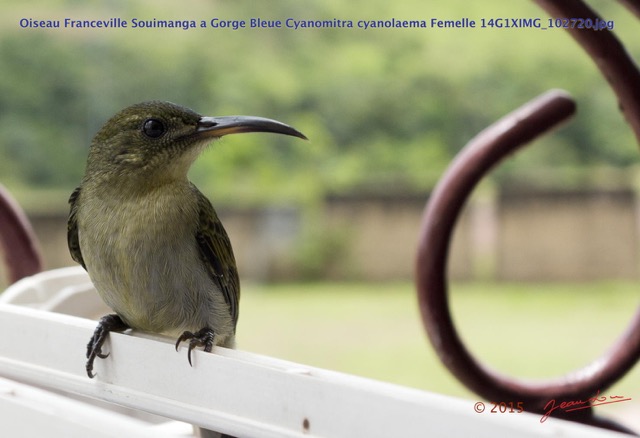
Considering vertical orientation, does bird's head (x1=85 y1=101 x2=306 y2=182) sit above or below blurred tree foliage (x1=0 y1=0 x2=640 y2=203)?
below

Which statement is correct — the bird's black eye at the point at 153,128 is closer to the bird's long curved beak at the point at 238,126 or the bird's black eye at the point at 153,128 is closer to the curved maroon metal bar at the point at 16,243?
the bird's long curved beak at the point at 238,126

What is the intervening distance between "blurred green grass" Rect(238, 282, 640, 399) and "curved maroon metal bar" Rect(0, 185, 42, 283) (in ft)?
20.5

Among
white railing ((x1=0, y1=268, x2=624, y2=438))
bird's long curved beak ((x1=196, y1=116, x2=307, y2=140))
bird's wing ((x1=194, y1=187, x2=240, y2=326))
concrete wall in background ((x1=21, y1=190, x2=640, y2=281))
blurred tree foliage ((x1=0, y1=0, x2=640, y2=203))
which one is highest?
blurred tree foliage ((x1=0, y1=0, x2=640, y2=203))

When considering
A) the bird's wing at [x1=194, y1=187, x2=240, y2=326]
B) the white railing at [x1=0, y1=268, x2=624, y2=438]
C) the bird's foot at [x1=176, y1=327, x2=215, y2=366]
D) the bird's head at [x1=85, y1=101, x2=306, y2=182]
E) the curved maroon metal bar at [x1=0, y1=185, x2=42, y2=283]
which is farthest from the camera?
the curved maroon metal bar at [x1=0, y1=185, x2=42, y2=283]

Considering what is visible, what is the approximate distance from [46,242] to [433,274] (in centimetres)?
650

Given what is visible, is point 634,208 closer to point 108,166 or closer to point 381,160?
point 381,160

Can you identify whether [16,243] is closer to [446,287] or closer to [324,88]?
[446,287]

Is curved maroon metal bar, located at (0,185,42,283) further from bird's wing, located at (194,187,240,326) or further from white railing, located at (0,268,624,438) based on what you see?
white railing, located at (0,268,624,438)

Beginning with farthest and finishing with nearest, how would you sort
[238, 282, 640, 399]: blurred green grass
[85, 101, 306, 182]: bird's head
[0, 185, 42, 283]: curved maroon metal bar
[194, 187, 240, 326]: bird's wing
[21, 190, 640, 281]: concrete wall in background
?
[21, 190, 640, 281]: concrete wall in background < [238, 282, 640, 399]: blurred green grass < [0, 185, 42, 283]: curved maroon metal bar < [194, 187, 240, 326]: bird's wing < [85, 101, 306, 182]: bird's head

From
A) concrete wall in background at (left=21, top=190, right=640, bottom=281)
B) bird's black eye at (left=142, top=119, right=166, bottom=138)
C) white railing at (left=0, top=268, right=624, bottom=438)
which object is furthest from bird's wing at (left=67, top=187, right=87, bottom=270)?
concrete wall in background at (left=21, top=190, right=640, bottom=281)

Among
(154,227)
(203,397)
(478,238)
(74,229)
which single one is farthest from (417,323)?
(203,397)

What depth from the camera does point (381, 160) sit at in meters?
10.1

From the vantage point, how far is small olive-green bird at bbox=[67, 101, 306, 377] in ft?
3.73

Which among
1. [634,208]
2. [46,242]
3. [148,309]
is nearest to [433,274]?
[148,309]
